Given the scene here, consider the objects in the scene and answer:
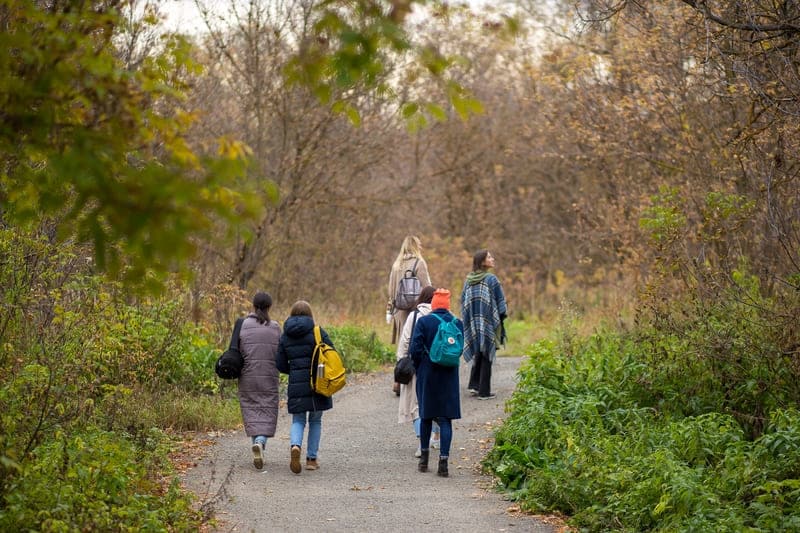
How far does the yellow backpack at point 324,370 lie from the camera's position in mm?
9836

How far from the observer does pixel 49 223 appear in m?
9.40

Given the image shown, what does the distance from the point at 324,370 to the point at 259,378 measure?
690 mm

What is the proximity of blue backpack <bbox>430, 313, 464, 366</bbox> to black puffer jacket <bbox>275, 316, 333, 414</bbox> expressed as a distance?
42.2 inches

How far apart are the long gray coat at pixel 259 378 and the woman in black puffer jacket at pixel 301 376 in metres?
0.12

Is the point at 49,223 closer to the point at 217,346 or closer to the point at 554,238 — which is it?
the point at 217,346

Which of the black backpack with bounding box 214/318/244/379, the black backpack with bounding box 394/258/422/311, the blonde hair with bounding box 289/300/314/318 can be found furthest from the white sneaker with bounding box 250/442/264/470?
the black backpack with bounding box 394/258/422/311

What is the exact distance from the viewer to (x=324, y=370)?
988 centimetres

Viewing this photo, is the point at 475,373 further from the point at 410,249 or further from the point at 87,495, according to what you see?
the point at 87,495

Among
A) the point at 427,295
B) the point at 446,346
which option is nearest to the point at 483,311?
the point at 427,295

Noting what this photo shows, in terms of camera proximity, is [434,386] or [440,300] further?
[440,300]

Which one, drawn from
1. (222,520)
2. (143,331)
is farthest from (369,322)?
(222,520)

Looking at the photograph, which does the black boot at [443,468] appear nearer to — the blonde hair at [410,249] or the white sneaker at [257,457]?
the white sneaker at [257,457]

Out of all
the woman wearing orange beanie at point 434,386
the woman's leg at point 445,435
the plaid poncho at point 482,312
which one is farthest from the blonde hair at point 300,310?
the plaid poncho at point 482,312

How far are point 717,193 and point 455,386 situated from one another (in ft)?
12.4
